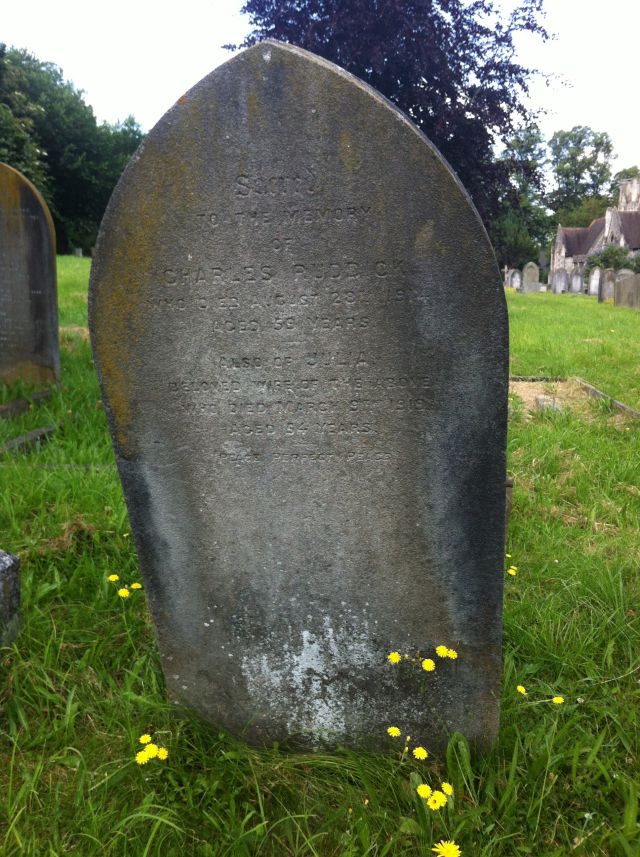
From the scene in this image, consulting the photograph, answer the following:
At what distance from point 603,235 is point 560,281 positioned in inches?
493

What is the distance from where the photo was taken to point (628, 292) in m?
18.6

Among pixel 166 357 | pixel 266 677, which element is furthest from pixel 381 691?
pixel 166 357

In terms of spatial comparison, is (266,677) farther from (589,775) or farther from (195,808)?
(589,775)

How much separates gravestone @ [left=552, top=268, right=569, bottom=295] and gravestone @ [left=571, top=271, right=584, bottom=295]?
54 centimetres

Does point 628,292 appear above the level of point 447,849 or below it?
above

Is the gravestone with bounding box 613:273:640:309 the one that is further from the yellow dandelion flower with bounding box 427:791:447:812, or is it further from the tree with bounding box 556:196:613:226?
the tree with bounding box 556:196:613:226

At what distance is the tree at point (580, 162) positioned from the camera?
197 feet

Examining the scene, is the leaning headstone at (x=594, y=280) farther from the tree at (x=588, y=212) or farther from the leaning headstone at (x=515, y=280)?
the tree at (x=588, y=212)

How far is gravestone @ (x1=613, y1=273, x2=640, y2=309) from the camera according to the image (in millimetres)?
17906

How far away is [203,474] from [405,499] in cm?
61

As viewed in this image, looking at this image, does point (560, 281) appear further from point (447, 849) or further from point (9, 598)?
point (447, 849)

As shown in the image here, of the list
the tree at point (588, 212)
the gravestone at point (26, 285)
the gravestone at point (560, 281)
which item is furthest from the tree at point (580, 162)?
the gravestone at point (26, 285)

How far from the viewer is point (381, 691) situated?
204 cm

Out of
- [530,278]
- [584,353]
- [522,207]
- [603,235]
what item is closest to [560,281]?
[530,278]
